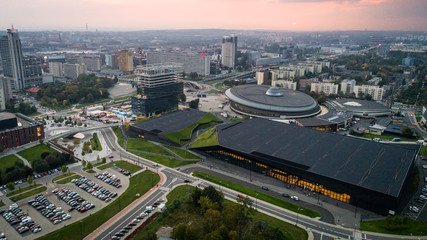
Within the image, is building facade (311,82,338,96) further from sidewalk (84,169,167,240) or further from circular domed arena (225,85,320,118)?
sidewalk (84,169,167,240)

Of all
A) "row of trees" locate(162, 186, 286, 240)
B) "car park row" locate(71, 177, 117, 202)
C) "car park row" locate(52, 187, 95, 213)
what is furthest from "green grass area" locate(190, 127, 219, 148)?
"car park row" locate(52, 187, 95, 213)

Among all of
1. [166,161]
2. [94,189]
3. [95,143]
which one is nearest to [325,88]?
[166,161]

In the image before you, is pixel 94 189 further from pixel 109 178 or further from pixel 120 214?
pixel 120 214

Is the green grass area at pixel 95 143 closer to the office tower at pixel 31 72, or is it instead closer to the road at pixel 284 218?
the road at pixel 284 218

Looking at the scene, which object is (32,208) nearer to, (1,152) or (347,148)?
(1,152)

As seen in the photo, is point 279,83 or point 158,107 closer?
point 158,107

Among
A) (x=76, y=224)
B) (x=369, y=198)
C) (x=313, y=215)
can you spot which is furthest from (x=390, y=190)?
(x=76, y=224)
